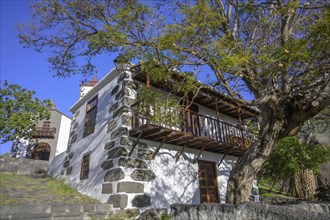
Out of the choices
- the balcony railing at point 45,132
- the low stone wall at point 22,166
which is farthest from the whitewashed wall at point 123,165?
the balcony railing at point 45,132

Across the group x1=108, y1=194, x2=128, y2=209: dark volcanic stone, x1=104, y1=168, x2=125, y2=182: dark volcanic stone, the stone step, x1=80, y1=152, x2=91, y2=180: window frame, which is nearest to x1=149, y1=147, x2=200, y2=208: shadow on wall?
x1=108, y1=194, x2=128, y2=209: dark volcanic stone

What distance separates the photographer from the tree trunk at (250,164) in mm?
5074

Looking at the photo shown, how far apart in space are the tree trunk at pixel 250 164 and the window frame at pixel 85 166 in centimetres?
495

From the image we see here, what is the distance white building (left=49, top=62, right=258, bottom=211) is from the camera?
21.2 feet

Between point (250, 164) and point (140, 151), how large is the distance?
312cm

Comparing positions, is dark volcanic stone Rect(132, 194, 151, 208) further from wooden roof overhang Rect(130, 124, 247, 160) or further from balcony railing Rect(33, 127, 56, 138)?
balcony railing Rect(33, 127, 56, 138)

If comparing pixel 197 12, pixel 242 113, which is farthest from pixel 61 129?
pixel 197 12

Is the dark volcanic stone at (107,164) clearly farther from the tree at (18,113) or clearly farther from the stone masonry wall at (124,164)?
the tree at (18,113)

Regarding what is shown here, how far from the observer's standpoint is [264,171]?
12.5m

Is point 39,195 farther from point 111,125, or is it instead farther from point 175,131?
point 175,131

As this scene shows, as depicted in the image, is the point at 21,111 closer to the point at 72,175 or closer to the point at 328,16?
the point at 72,175

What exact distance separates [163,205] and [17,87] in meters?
14.3

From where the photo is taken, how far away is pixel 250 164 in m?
5.30

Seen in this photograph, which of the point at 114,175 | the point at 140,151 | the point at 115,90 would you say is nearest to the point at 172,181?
the point at 140,151
